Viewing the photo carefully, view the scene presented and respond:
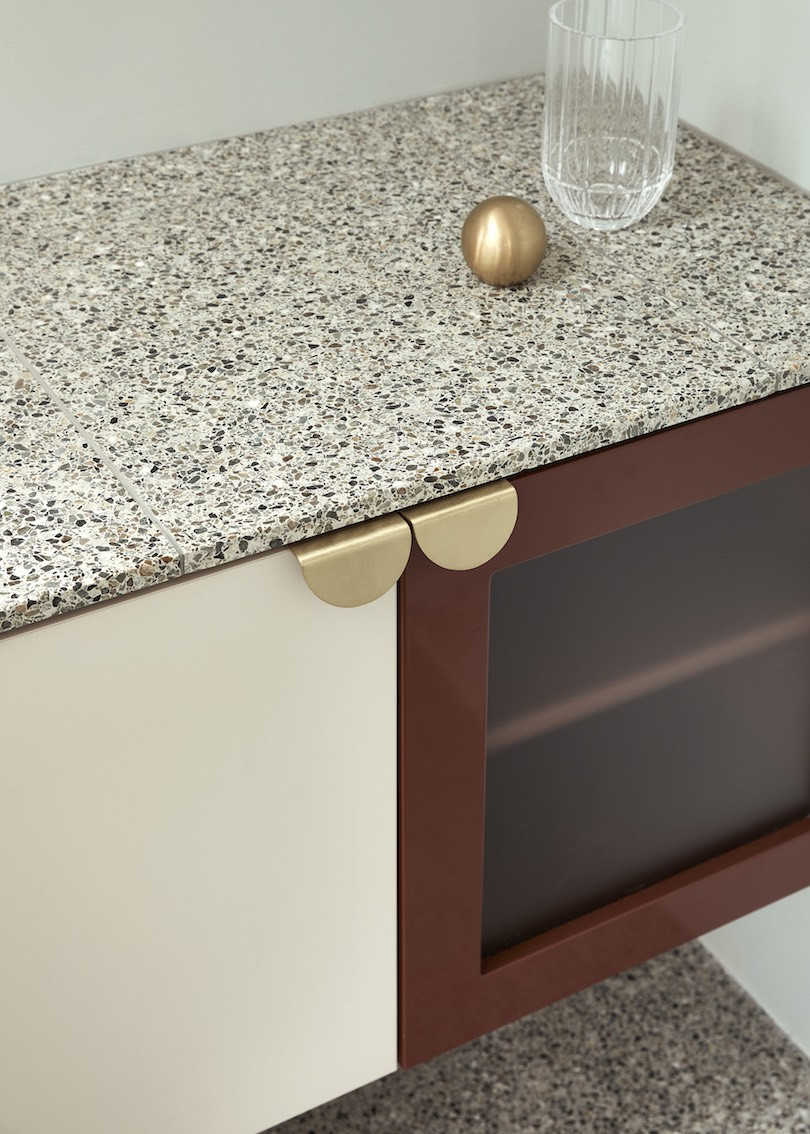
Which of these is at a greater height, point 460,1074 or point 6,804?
point 6,804

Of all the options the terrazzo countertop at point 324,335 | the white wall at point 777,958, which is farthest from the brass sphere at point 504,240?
the white wall at point 777,958

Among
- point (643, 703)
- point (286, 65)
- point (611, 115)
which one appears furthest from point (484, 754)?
point (286, 65)

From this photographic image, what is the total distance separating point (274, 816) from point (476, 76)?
0.71 metres

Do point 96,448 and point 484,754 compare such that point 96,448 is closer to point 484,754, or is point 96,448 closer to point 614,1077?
point 484,754

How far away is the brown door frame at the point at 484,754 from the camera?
81 centimetres

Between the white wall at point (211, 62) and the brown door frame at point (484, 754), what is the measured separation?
495 mm

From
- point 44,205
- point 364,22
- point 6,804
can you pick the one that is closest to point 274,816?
point 6,804

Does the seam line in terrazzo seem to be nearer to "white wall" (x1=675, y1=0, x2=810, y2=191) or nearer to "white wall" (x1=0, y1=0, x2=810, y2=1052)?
"white wall" (x1=0, y1=0, x2=810, y2=1052)

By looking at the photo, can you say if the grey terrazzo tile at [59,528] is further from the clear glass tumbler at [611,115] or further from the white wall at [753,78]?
the white wall at [753,78]

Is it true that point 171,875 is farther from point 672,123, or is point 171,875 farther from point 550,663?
point 672,123

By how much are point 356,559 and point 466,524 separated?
0.23ft

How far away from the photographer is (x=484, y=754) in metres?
0.89

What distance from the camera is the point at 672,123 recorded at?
38.6 inches

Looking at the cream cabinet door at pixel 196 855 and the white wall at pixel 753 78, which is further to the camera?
the white wall at pixel 753 78
